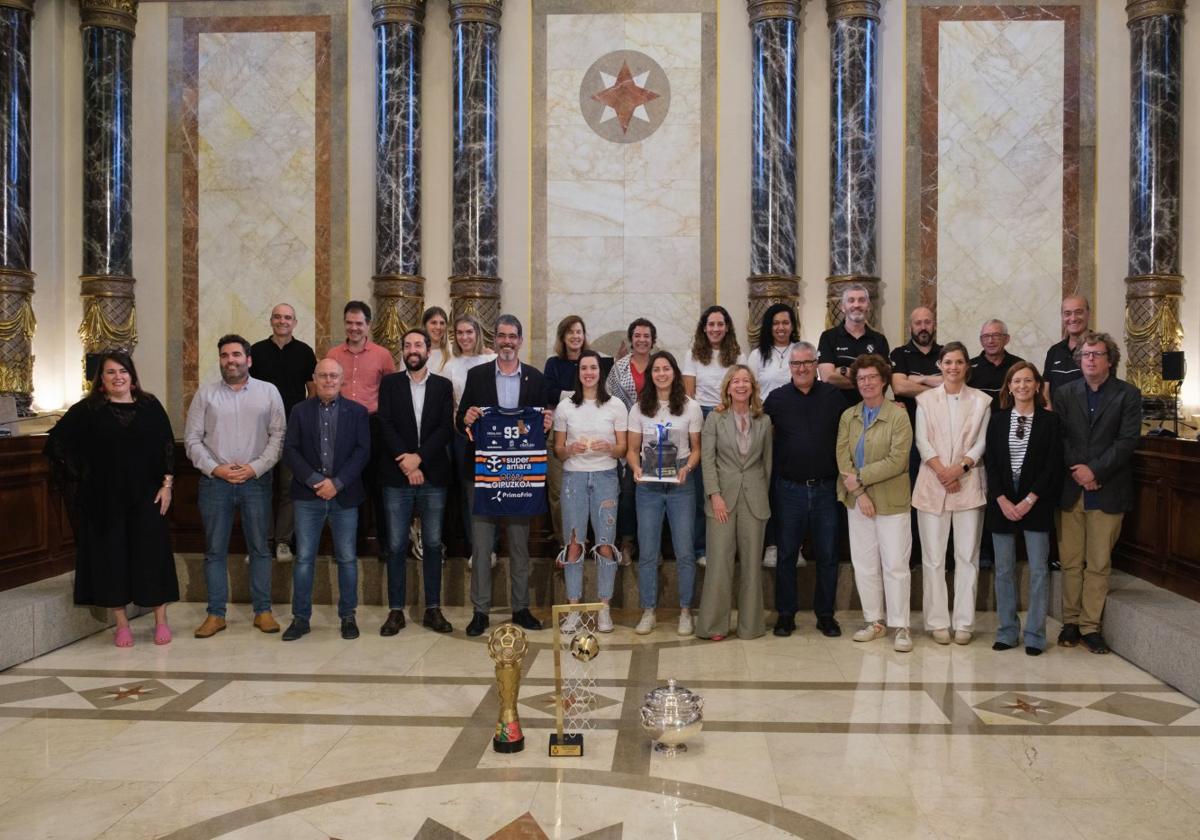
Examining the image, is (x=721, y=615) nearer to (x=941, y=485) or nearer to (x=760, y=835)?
(x=941, y=485)

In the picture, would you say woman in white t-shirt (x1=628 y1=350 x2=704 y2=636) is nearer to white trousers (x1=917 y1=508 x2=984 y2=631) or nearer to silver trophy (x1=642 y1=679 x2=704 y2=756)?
white trousers (x1=917 y1=508 x2=984 y2=631)

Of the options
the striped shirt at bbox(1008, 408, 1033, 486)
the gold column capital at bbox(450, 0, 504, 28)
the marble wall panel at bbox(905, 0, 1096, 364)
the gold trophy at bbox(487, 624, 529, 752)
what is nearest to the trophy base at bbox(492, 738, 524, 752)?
the gold trophy at bbox(487, 624, 529, 752)

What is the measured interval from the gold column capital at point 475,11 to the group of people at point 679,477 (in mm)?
4931

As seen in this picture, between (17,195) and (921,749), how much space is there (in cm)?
957

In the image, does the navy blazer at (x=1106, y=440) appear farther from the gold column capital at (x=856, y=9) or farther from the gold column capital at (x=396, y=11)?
the gold column capital at (x=396, y=11)

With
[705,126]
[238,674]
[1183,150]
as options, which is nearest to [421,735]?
[238,674]

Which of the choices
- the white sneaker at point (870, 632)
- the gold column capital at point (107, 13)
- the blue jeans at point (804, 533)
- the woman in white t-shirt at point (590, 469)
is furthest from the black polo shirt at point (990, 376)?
the gold column capital at point (107, 13)

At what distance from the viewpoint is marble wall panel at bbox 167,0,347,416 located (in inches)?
432

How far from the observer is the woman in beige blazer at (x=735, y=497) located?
6867mm

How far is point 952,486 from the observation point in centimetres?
671

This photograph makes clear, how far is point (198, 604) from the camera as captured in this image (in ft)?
26.6

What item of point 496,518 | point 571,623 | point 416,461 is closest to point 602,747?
point 571,623

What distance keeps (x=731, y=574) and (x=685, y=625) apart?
1.49 feet

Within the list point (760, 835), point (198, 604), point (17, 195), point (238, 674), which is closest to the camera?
point (760, 835)
